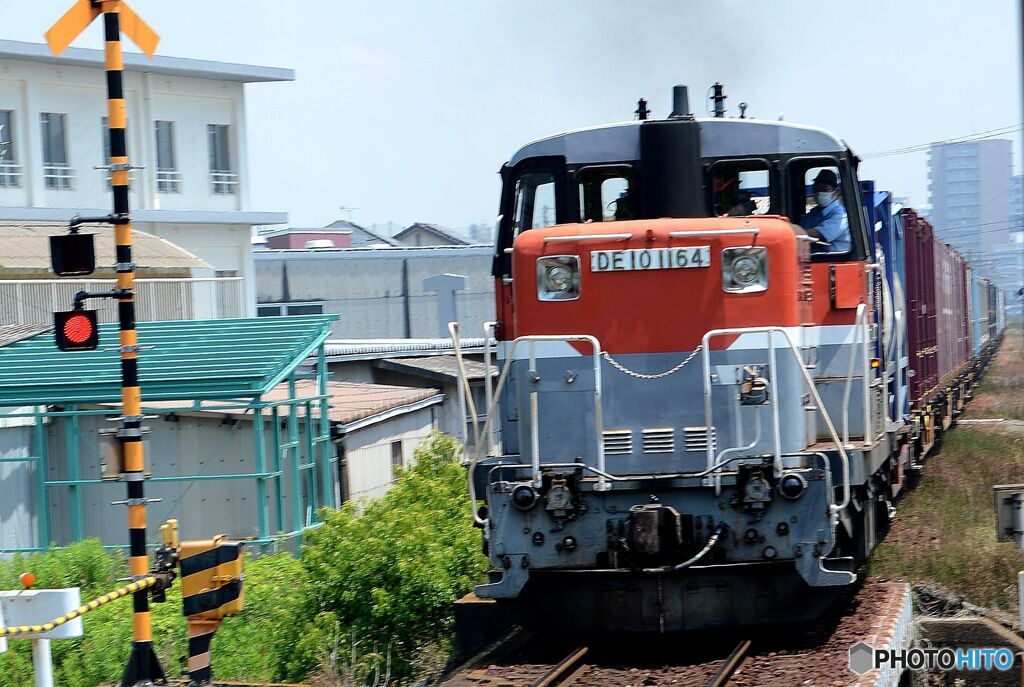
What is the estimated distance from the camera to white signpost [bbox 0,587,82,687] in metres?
7.45

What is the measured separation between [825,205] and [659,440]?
2369mm

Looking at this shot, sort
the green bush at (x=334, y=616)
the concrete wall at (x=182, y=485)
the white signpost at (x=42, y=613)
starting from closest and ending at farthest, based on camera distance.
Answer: the white signpost at (x=42, y=613) < the green bush at (x=334, y=616) < the concrete wall at (x=182, y=485)

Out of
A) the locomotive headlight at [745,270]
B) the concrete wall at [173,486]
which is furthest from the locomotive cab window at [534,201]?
the concrete wall at [173,486]

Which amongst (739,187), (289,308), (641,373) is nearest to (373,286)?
(289,308)

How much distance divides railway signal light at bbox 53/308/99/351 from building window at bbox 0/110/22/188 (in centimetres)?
2186

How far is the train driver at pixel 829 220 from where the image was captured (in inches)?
378

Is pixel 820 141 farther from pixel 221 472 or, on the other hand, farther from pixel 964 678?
pixel 221 472

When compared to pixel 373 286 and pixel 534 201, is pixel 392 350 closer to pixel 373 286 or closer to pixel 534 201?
pixel 534 201

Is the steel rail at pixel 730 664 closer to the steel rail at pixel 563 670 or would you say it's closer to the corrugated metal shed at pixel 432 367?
the steel rail at pixel 563 670

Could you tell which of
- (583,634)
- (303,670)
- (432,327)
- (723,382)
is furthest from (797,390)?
(432,327)

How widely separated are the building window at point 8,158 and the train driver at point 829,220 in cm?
2419

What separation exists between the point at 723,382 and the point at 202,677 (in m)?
4.12

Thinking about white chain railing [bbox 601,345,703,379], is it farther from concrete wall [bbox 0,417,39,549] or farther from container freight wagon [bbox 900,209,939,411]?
concrete wall [bbox 0,417,39,549]

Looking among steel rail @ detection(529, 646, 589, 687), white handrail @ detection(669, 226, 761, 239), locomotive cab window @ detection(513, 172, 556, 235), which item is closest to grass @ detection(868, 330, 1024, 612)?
steel rail @ detection(529, 646, 589, 687)
